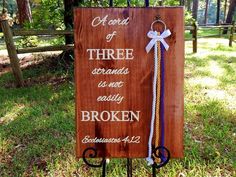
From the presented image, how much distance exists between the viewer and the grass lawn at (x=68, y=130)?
144 inches

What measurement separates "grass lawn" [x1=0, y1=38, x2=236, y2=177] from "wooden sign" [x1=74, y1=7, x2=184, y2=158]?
1239 mm

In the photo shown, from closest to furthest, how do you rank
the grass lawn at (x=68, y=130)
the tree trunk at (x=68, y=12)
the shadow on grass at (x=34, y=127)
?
the grass lawn at (x=68, y=130)
the shadow on grass at (x=34, y=127)
the tree trunk at (x=68, y=12)

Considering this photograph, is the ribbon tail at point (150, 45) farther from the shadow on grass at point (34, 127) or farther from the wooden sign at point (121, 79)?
the shadow on grass at point (34, 127)

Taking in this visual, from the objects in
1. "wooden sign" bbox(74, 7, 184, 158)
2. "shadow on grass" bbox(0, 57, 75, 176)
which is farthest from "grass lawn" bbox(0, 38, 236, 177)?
"wooden sign" bbox(74, 7, 184, 158)

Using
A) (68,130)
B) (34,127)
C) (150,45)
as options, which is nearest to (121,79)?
(150,45)

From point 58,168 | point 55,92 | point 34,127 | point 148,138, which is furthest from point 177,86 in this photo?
point 55,92

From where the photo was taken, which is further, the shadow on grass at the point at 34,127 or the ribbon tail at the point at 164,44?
the shadow on grass at the point at 34,127

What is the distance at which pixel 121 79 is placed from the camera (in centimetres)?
232

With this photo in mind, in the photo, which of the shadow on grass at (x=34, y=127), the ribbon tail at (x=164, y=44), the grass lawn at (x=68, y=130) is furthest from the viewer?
the shadow on grass at (x=34, y=127)

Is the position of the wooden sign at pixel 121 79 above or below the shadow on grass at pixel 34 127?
above

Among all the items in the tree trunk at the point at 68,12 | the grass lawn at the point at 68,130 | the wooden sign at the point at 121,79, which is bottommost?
the grass lawn at the point at 68,130

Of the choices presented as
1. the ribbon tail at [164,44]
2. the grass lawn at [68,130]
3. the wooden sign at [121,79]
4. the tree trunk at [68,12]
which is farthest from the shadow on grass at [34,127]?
the ribbon tail at [164,44]

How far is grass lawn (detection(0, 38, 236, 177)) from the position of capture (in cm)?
365

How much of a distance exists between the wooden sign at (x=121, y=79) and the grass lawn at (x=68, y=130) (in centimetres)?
124
